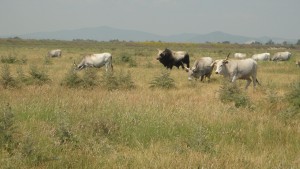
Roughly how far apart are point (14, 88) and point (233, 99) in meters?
8.06

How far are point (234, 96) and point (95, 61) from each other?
13.8 meters

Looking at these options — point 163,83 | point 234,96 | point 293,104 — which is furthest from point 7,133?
point 163,83

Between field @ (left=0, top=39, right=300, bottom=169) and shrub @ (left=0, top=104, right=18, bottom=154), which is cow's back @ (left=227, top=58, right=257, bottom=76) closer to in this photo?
field @ (left=0, top=39, right=300, bottom=169)

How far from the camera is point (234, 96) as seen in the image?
11844 millimetres

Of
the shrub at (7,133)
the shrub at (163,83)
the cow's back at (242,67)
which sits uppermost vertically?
the cow's back at (242,67)

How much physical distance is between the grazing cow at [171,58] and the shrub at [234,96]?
45.3ft

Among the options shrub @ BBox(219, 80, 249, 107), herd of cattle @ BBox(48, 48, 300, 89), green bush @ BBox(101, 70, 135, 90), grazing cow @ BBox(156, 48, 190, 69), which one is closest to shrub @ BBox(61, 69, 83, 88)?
green bush @ BBox(101, 70, 135, 90)

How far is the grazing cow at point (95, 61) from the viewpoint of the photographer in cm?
2350

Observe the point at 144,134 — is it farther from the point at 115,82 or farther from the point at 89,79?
the point at 89,79

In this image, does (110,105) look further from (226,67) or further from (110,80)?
(226,67)

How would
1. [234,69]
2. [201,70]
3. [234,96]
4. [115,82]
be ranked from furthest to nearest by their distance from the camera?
[201,70]
[234,69]
[115,82]
[234,96]

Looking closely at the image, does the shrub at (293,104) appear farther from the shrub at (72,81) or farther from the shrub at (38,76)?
the shrub at (38,76)

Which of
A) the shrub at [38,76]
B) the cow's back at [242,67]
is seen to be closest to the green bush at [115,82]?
the shrub at [38,76]

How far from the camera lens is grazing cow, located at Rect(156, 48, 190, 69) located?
26812mm
